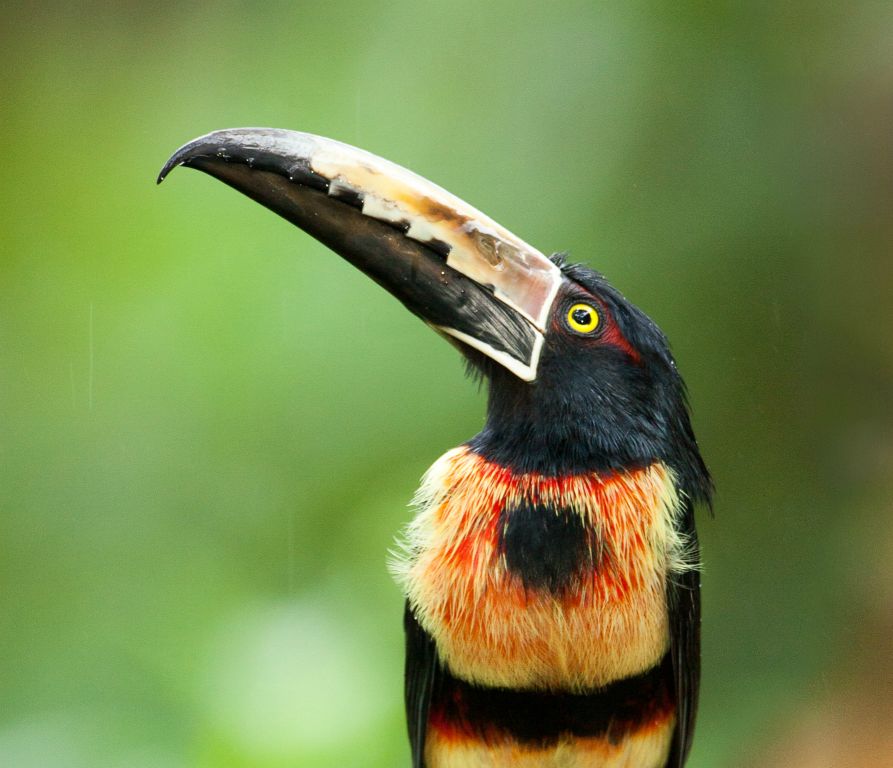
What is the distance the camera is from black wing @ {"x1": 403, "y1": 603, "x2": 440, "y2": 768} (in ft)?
5.45

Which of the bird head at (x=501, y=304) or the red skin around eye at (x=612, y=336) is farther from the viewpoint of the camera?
the red skin around eye at (x=612, y=336)

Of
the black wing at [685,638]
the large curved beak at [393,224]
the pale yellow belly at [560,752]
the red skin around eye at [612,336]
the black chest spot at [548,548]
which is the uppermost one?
the large curved beak at [393,224]

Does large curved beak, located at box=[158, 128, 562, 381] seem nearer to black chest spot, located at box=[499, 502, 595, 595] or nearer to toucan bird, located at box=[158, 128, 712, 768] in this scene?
toucan bird, located at box=[158, 128, 712, 768]

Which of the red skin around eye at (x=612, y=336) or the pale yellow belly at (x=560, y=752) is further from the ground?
the red skin around eye at (x=612, y=336)

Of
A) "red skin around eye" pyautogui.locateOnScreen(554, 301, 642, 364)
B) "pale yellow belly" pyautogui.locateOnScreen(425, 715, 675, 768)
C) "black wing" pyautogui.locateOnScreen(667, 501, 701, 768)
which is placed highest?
"red skin around eye" pyautogui.locateOnScreen(554, 301, 642, 364)

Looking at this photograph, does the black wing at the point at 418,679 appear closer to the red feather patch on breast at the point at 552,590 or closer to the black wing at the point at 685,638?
the red feather patch on breast at the point at 552,590

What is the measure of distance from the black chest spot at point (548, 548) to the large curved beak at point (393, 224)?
0.20 metres

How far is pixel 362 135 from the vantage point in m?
2.51

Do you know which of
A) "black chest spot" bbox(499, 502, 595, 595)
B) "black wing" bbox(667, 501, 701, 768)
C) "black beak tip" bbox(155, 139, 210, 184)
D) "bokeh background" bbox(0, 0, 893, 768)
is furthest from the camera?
"bokeh background" bbox(0, 0, 893, 768)

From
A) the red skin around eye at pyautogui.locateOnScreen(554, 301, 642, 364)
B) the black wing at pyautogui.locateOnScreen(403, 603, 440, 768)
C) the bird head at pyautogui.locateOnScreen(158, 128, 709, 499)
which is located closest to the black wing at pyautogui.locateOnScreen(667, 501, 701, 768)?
the bird head at pyautogui.locateOnScreen(158, 128, 709, 499)

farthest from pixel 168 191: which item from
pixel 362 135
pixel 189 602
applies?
pixel 189 602

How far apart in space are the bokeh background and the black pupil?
836 millimetres

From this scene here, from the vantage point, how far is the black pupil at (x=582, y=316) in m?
1.56

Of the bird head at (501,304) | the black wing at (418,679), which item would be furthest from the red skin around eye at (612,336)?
the black wing at (418,679)
